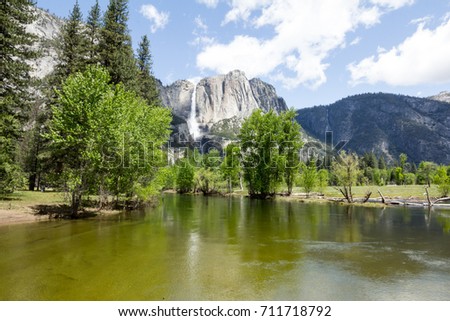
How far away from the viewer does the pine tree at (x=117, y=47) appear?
1662 inches

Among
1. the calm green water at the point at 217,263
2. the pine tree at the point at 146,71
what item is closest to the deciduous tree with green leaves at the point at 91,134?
the calm green water at the point at 217,263

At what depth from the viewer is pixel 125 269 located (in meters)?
12.3

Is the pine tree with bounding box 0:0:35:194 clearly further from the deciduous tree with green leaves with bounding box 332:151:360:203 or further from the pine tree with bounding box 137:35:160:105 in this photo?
the deciduous tree with green leaves with bounding box 332:151:360:203

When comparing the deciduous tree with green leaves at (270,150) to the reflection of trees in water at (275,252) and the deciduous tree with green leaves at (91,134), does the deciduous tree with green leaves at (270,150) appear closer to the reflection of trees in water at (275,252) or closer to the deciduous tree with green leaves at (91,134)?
the deciduous tree with green leaves at (91,134)

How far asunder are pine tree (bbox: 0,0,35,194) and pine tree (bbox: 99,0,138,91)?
11433mm

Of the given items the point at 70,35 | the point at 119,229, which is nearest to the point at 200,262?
the point at 119,229

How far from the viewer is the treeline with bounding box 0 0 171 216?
26359mm

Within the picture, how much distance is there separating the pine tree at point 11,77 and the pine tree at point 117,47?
37.5ft

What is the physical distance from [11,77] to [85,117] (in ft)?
32.7

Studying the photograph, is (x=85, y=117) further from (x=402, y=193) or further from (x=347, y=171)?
(x=402, y=193)

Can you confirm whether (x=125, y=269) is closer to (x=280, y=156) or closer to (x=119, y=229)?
(x=119, y=229)

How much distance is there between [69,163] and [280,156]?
45219 mm

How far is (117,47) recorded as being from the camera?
44.2m

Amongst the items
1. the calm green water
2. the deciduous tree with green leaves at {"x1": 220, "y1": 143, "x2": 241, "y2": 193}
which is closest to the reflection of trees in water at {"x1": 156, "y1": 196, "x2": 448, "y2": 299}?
the calm green water
